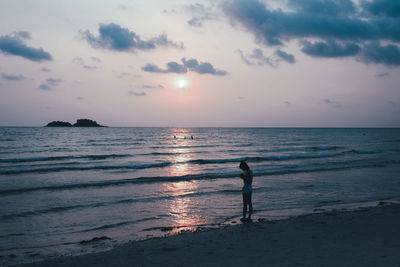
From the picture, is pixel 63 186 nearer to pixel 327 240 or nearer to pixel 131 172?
pixel 131 172

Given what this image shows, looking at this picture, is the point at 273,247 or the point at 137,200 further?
the point at 137,200

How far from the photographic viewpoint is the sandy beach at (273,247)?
22.1 ft

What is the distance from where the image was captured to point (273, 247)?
7801 mm

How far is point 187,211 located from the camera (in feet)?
42.0

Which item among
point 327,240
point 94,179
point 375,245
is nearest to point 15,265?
point 327,240

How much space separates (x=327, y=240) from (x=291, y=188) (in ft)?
32.5

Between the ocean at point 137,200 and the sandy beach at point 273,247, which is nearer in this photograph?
the sandy beach at point 273,247

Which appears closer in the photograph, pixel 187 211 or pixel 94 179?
pixel 187 211

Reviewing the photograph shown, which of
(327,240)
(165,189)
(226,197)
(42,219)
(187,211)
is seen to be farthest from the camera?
(165,189)

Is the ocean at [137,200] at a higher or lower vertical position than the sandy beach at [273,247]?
lower

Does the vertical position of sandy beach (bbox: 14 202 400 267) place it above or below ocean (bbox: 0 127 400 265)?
above

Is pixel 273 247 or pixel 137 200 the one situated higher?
pixel 273 247

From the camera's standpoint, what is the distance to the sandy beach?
6.74 m

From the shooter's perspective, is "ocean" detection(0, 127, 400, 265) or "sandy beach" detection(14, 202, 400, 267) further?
"ocean" detection(0, 127, 400, 265)
